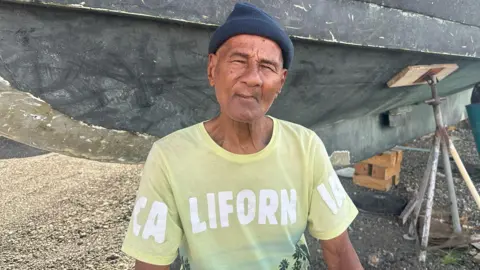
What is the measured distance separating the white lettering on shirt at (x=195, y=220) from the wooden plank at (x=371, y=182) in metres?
2.94

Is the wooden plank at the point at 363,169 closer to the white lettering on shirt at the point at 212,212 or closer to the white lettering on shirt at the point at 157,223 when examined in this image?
the white lettering on shirt at the point at 212,212

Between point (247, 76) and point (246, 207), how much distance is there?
38cm

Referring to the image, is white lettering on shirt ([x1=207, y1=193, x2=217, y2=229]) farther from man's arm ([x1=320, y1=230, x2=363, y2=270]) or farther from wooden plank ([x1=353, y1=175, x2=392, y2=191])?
wooden plank ([x1=353, y1=175, x2=392, y2=191])

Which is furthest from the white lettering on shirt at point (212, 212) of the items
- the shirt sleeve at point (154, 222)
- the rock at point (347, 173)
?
the rock at point (347, 173)

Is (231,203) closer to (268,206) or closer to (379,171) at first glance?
(268,206)

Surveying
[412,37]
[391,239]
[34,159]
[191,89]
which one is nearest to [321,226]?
[191,89]

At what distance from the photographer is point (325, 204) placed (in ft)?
4.01

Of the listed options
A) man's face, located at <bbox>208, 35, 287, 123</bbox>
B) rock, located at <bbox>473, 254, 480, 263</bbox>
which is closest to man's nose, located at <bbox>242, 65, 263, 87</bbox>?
man's face, located at <bbox>208, 35, 287, 123</bbox>

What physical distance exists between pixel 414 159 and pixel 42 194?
4180 millimetres

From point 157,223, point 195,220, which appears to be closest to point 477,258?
point 195,220

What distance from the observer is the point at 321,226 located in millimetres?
1229

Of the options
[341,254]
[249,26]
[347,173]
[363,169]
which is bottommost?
[347,173]

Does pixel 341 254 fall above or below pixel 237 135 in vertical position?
below

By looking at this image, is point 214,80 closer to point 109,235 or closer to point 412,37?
point 412,37
